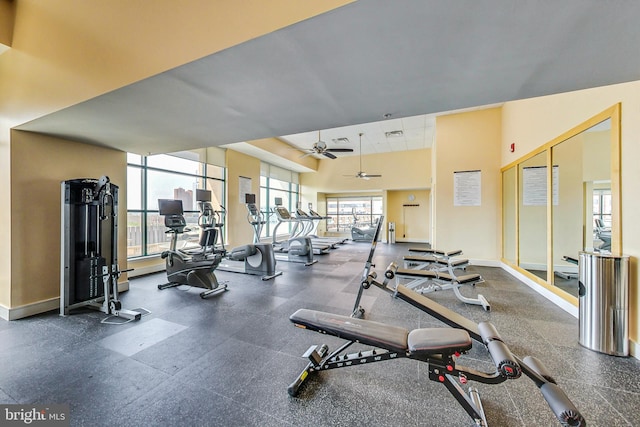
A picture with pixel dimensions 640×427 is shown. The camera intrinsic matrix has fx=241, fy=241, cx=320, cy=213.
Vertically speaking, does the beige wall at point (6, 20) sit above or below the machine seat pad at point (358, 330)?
above

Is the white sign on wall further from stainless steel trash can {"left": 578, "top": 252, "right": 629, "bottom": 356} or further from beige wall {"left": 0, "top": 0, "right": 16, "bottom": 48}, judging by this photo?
beige wall {"left": 0, "top": 0, "right": 16, "bottom": 48}

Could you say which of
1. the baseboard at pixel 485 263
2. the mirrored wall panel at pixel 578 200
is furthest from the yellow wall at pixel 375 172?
the mirrored wall panel at pixel 578 200

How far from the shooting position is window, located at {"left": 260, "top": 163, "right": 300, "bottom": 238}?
957 centimetres

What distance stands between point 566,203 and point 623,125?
75.3 inches

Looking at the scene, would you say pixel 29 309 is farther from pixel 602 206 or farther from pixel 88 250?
pixel 602 206

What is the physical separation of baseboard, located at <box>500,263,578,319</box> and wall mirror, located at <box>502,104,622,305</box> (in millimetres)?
73

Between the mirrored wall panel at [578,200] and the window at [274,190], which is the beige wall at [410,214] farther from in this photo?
the mirrored wall panel at [578,200]

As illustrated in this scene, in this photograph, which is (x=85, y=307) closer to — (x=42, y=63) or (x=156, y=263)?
(x=156, y=263)

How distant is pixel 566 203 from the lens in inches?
150

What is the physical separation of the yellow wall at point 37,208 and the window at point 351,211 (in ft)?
32.6

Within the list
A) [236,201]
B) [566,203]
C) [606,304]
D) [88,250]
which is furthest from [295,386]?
[236,201]

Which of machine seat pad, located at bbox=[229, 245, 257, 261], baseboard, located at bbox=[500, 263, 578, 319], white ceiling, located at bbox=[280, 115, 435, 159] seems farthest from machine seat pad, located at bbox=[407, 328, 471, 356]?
white ceiling, located at bbox=[280, 115, 435, 159]

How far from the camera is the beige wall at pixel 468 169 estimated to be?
5809 mm

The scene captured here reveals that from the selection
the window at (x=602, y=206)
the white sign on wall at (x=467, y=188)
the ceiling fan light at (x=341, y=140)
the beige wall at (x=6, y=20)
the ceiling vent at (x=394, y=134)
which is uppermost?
the ceiling fan light at (x=341, y=140)
